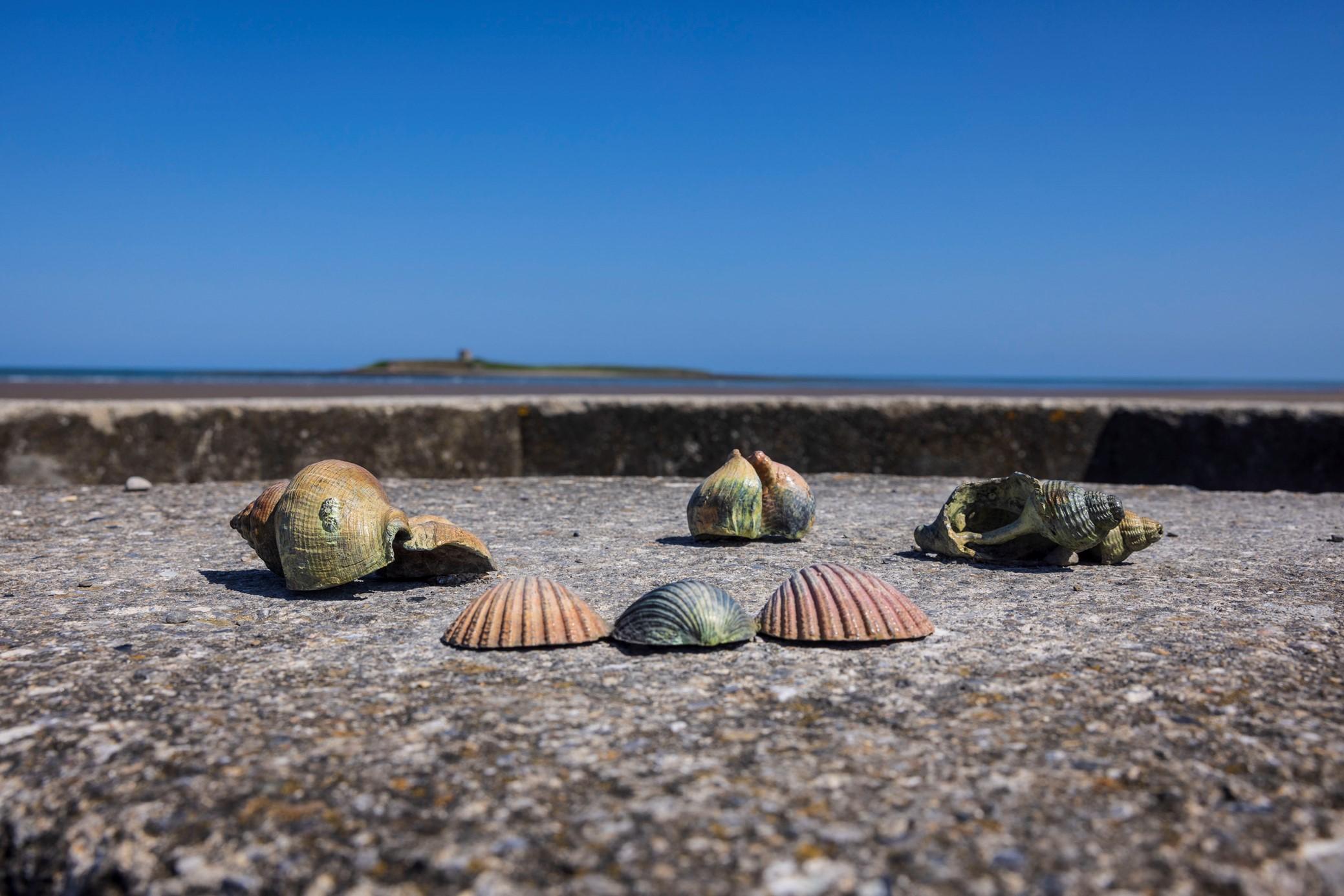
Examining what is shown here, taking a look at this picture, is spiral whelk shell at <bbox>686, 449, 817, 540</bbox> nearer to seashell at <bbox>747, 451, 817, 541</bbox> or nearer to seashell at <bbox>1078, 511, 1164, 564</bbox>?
seashell at <bbox>747, 451, 817, 541</bbox>

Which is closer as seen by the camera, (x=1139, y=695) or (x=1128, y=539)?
(x=1139, y=695)

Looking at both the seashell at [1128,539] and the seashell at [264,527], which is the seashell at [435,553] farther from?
the seashell at [1128,539]

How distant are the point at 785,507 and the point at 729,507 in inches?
9.0

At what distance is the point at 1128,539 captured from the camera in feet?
10.3

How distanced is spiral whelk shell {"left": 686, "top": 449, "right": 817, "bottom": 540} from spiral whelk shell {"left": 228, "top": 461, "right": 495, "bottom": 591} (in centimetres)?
92

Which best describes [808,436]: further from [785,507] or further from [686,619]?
[686,619]

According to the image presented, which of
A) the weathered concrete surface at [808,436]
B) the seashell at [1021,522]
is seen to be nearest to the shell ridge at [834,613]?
the seashell at [1021,522]

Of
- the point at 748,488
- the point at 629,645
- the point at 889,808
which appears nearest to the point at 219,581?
the point at 629,645

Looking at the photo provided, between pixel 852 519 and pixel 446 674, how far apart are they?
8.46 feet

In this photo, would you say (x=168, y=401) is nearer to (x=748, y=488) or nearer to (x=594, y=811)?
(x=748, y=488)

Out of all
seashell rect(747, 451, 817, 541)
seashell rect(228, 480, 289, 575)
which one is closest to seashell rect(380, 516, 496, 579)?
seashell rect(228, 480, 289, 575)

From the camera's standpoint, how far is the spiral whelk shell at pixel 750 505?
3506 mm

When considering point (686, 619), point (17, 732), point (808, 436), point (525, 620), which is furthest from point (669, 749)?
point (808, 436)

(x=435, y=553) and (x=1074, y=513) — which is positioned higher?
(x=1074, y=513)
